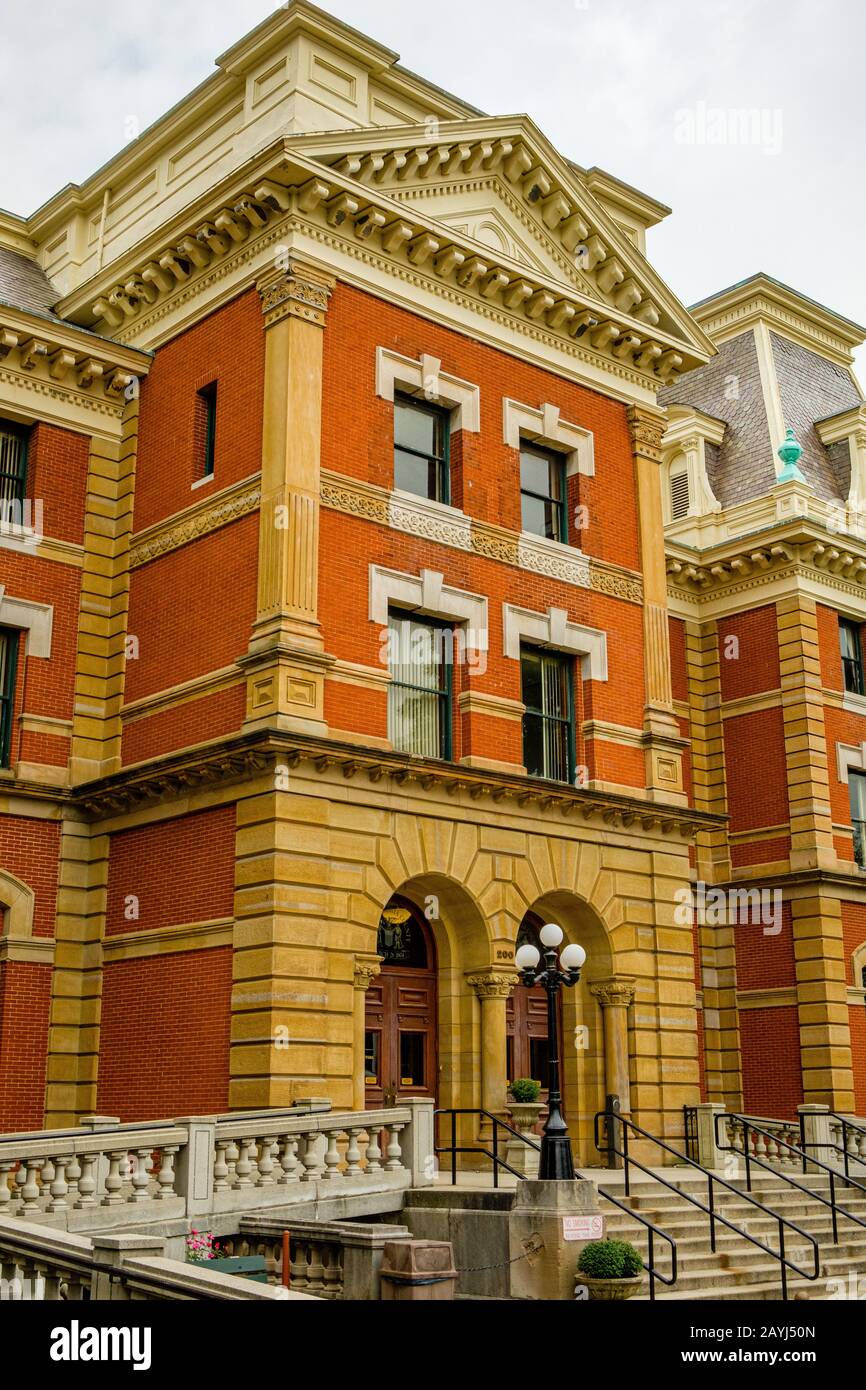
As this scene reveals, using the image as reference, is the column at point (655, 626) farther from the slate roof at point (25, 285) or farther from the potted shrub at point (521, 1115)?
the slate roof at point (25, 285)

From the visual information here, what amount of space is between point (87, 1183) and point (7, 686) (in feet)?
33.8

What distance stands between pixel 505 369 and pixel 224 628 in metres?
7.38

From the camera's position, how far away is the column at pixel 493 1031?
22406mm

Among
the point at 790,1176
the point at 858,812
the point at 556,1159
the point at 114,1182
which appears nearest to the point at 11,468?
the point at 114,1182

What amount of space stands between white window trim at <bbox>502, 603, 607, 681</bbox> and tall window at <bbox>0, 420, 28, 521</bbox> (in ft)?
27.6

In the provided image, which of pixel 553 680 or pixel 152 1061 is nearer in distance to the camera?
pixel 152 1061

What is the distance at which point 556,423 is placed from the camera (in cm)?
2662

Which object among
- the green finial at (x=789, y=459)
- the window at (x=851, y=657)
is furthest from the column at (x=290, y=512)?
the window at (x=851, y=657)

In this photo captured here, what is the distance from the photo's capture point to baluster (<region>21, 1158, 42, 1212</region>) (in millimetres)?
15414

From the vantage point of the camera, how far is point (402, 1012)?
75.5 ft

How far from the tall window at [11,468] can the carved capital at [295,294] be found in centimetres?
525

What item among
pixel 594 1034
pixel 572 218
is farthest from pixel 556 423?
pixel 594 1034

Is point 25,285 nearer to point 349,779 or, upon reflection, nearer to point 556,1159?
point 349,779
